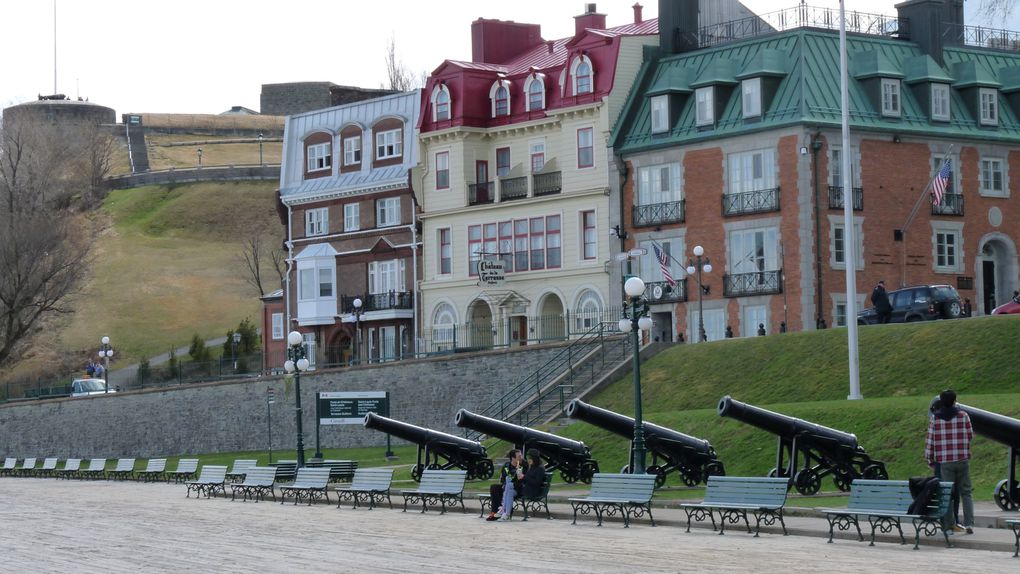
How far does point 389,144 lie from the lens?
70562mm

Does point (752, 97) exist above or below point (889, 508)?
above

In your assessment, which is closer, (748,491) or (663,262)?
(748,491)

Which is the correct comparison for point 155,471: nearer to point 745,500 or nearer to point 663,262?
point 663,262

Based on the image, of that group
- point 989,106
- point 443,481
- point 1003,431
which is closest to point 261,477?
point 443,481

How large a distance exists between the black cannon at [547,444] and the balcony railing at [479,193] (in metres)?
29.2

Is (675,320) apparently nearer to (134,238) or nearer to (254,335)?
(254,335)

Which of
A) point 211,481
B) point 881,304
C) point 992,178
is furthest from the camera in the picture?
point 992,178

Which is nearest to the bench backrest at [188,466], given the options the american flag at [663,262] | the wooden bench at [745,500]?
the american flag at [663,262]

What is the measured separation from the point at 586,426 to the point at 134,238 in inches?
3312

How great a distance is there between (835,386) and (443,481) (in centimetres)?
1401

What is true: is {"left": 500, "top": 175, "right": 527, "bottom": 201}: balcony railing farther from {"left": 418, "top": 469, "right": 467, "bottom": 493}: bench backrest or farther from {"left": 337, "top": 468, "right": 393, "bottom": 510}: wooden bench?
{"left": 418, "top": 469, "right": 467, "bottom": 493}: bench backrest

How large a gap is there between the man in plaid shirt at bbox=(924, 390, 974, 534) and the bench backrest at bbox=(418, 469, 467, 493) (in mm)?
11452

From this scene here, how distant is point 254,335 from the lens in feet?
314

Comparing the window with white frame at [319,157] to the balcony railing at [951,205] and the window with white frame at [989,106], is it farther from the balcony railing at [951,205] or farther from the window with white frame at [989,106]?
the window with white frame at [989,106]
